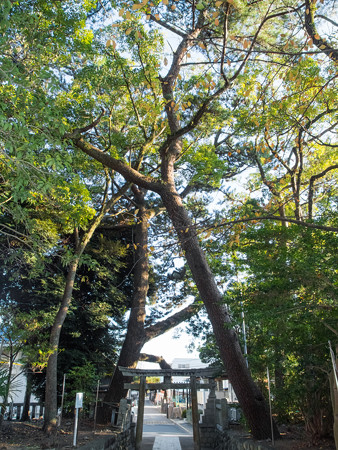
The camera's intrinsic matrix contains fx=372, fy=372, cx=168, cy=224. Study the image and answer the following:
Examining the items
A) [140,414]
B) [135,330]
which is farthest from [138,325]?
[140,414]

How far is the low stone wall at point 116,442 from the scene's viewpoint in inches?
324

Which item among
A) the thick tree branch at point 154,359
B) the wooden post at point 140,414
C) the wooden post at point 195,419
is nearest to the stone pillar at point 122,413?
the wooden post at point 140,414

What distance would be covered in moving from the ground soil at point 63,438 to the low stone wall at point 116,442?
0.33 meters

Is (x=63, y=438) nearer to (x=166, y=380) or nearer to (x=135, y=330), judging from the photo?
(x=166, y=380)

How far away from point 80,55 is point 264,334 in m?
8.38

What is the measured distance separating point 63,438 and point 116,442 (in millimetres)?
1827

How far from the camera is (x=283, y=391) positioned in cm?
790

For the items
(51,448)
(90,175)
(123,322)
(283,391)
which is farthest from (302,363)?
(123,322)

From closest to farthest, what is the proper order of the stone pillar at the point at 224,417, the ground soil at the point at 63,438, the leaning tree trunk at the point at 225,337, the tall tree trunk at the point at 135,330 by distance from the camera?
1. the ground soil at the point at 63,438
2. the leaning tree trunk at the point at 225,337
3. the stone pillar at the point at 224,417
4. the tall tree trunk at the point at 135,330

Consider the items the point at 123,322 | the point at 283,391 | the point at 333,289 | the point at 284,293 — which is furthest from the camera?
the point at 123,322

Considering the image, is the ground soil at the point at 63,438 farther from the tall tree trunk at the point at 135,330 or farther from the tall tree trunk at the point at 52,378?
the tall tree trunk at the point at 135,330

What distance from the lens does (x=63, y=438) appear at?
925cm

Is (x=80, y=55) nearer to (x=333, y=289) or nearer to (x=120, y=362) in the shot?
(x=333, y=289)

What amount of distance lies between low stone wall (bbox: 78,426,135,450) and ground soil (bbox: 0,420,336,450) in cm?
33
